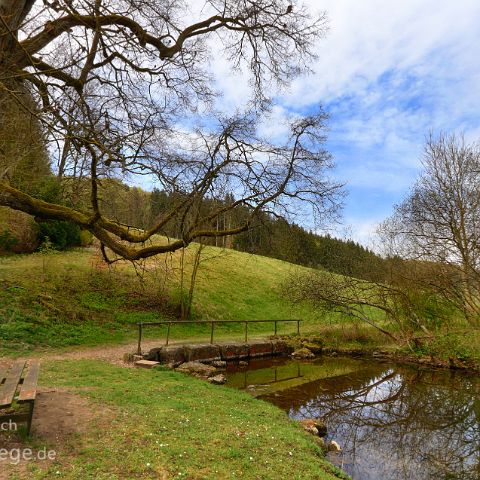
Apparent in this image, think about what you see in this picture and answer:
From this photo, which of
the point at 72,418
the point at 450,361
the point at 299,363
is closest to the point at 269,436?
the point at 72,418

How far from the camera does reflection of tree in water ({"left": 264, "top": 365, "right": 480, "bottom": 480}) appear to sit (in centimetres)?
675

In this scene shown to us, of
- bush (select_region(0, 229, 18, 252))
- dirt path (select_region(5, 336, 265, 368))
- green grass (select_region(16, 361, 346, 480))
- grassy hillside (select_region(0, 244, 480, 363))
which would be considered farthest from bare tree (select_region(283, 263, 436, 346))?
bush (select_region(0, 229, 18, 252))

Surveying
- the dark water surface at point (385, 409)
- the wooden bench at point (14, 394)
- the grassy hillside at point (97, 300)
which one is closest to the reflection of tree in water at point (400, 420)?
the dark water surface at point (385, 409)

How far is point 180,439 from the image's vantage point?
16.5 ft

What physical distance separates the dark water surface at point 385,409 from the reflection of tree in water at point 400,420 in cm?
2

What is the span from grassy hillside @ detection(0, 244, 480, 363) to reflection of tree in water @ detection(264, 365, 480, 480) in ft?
12.6

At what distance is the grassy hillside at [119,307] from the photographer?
13.5 m

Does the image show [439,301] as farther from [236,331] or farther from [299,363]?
[236,331]

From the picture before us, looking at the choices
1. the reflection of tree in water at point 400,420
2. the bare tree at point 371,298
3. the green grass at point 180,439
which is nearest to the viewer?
the green grass at point 180,439

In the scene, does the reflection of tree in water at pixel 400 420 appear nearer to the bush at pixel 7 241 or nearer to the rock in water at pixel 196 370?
the rock in water at pixel 196 370

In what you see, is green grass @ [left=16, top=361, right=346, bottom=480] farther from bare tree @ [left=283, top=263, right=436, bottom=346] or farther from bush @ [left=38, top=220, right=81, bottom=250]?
bush @ [left=38, top=220, right=81, bottom=250]

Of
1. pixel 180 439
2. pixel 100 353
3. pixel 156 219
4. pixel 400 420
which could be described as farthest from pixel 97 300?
pixel 180 439

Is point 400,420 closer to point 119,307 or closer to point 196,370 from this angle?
point 196,370

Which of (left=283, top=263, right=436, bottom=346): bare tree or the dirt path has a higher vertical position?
(left=283, top=263, right=436, bottom=346): bare tree
